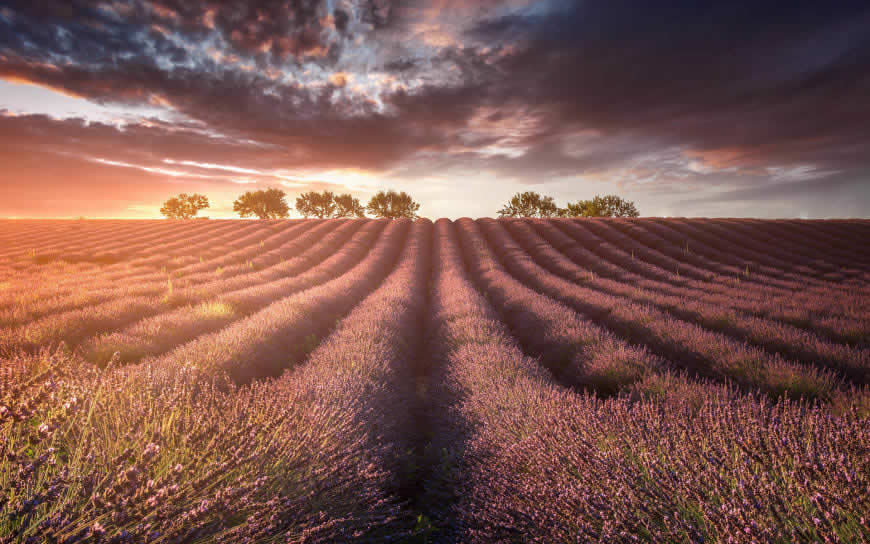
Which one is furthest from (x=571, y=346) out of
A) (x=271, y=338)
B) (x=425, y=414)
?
(x=271, y=338)

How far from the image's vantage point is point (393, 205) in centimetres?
5322

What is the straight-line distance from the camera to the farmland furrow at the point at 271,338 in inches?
148

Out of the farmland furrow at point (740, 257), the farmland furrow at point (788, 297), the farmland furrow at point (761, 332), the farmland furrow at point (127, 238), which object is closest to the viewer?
the farmland furrow at point (761, 332)

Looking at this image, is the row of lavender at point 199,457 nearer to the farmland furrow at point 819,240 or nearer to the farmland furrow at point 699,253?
the farmland furrow at point 699,253

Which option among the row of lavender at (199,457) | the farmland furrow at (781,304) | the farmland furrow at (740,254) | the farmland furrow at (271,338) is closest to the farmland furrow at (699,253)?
the farmland furrow at (740,254)

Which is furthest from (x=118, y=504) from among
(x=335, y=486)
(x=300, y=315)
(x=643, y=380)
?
(x=300, y=315)

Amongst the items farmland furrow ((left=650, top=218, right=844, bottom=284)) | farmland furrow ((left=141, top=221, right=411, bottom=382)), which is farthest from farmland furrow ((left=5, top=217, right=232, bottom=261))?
farmland furrow ((left=650, top=218, right=844, bottom=284))

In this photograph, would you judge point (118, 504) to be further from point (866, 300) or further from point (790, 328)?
point (866, 300)

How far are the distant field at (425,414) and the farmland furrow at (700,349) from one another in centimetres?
4

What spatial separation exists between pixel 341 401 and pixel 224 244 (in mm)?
16859

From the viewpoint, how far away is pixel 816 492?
1.28 m

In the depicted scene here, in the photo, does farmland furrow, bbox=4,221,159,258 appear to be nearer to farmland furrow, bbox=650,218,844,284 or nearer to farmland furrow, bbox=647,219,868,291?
farmland furrow, bbox=647,219,868,291

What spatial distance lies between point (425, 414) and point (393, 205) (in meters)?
51.0

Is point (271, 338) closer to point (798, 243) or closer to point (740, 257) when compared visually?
point (740, 257)
